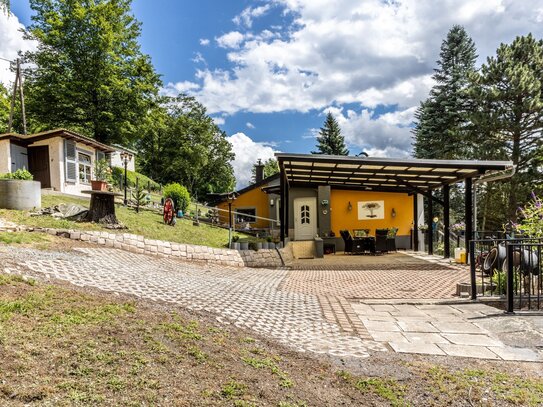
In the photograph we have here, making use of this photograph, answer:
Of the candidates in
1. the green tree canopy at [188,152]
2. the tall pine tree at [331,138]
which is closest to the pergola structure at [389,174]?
the tall pine tree at [331,138]

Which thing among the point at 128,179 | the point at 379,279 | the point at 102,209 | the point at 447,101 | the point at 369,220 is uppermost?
the point at 447,101

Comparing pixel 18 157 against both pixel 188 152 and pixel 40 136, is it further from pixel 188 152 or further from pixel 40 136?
pixel 188 152

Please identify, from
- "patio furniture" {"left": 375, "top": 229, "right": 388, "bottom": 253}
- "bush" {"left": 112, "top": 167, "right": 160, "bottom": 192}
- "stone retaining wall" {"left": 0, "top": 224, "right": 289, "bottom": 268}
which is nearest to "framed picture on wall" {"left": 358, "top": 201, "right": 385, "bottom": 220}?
"patio furniture" {"left": 375, "top": 229, "right": 388, "bottom": 253}

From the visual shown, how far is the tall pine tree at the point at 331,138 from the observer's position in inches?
1417

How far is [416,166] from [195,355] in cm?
1010

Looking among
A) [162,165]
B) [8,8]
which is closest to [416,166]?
[8,8]

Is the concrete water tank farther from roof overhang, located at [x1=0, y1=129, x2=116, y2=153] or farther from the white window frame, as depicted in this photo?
the white window frame

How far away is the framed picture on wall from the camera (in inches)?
685

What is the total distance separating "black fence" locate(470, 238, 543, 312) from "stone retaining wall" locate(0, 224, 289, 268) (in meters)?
6.40

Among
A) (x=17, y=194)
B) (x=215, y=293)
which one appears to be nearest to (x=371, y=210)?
(x=215, y=293)

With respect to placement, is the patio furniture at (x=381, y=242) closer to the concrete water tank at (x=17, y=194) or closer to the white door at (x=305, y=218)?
the white door at (x=305, y=218)

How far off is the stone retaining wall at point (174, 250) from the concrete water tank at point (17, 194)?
2254 millimetres

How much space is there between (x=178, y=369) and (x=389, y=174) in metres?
12.6

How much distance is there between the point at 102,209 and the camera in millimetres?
10219
